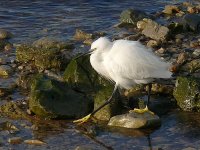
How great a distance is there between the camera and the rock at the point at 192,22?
11.2m

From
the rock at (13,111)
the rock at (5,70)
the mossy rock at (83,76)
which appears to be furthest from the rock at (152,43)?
the rock at (13,111)

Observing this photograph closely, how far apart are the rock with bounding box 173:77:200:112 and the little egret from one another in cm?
26

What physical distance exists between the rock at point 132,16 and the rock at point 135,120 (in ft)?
18.1

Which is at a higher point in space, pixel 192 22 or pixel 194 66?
pixel 192 22

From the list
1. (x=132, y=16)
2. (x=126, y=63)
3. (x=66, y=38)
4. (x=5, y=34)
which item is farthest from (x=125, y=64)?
(x=132, y=16)

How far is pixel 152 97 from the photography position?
7668mm

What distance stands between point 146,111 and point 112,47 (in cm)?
94

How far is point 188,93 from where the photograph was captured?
7.20 metres

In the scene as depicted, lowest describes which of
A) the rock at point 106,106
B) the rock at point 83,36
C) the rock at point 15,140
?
the rock at point 15,140

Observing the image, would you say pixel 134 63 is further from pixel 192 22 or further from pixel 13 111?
pixel 192 22

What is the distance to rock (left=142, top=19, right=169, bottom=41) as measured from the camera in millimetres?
10414

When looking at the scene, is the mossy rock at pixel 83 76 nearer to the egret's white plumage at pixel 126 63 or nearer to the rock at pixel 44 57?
the egret's white plumage at pixel 126 63

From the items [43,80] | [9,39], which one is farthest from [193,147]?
[9,39]

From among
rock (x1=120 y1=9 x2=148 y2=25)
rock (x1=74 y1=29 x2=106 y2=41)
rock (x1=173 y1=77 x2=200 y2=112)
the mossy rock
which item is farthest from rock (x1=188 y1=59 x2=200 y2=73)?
rock (x1=120 y1=9 x2=148 y2=25)
